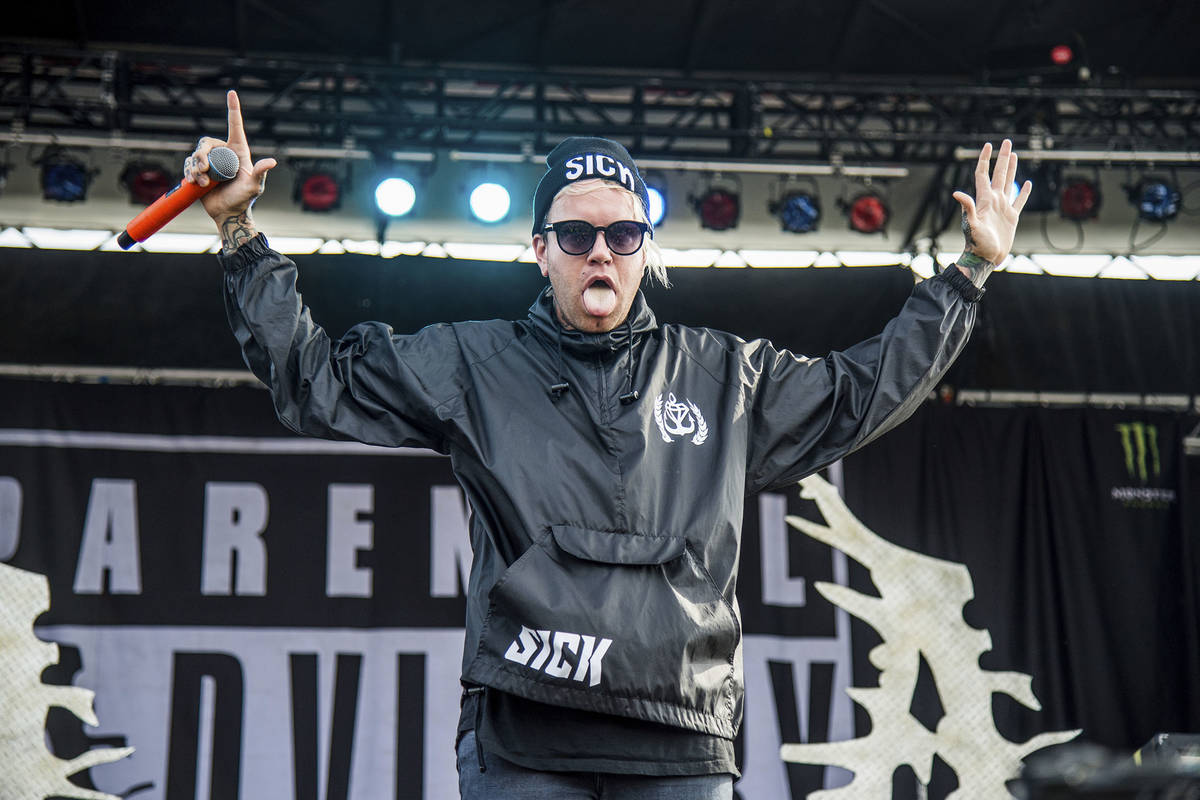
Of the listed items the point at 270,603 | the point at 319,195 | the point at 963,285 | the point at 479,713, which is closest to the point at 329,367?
the point at 479,713

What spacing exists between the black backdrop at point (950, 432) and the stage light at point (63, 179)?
3.49ft

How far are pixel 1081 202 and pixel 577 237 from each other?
5.15 metres

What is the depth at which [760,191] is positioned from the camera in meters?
7.26

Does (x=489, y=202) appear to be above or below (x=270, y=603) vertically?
above

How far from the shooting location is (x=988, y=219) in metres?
2.07

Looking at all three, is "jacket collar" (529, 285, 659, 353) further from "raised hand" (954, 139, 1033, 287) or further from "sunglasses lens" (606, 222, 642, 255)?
"raised hand" (954, 139, 1033, 287)

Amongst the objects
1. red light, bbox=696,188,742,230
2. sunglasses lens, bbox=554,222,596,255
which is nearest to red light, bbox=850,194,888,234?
red light, bbox=696,188,742,230

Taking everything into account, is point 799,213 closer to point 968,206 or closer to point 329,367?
point 968,206

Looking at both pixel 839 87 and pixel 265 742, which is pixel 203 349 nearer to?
pixel 265 742

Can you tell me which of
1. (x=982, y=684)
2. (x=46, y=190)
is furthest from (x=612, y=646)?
(x=46, y=190)

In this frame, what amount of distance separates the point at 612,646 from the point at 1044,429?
439cm

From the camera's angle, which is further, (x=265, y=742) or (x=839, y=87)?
(x=839, y=87)

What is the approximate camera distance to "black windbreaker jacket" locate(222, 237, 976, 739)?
171 centimetres

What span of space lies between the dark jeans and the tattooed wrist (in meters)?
0.88
